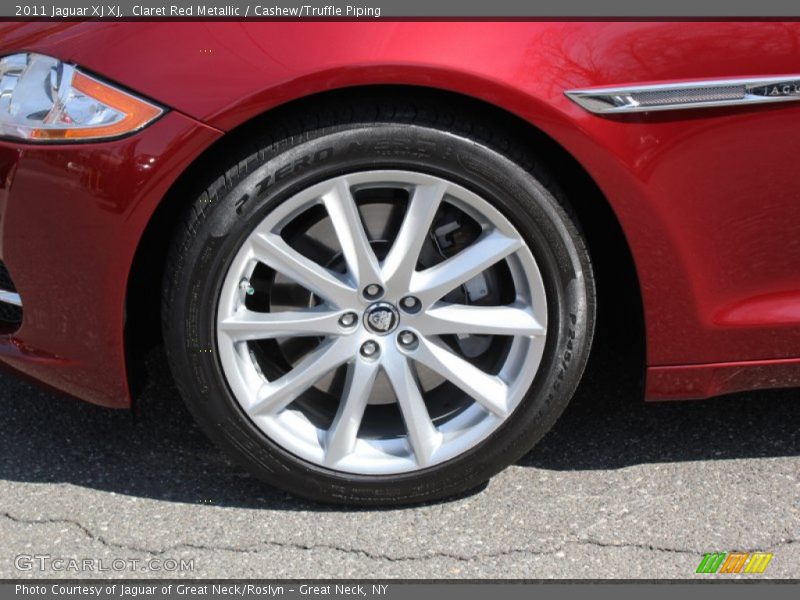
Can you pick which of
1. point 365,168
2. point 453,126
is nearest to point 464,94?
point 453,126

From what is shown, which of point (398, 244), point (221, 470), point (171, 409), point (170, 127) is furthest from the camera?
point (171, 409)

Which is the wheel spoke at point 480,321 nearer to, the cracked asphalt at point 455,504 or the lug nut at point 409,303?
the lug nut at point 409,303

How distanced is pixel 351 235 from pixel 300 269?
0.13 metres

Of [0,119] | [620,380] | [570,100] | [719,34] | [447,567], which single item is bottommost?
[447,567]

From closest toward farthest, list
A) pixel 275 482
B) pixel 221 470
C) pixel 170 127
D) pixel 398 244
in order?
pixel 170 127 < pixel 398 244 < pixel 275 482 < pixel 221 470

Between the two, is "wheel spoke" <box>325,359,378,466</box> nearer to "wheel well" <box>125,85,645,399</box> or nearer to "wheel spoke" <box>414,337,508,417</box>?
"wheel spoke" <box>414,337,508,417</box>

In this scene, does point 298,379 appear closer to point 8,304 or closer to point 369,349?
point 369,349

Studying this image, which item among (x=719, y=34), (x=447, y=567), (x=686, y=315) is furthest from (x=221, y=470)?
(x=719, y=34)

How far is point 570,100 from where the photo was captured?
2.31 meters

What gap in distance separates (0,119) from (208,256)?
1.69 feet

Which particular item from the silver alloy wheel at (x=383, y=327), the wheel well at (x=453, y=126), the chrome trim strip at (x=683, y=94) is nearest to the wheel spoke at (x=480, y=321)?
the silver alloy wheel at (x=383, y=327)

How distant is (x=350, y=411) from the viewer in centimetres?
260

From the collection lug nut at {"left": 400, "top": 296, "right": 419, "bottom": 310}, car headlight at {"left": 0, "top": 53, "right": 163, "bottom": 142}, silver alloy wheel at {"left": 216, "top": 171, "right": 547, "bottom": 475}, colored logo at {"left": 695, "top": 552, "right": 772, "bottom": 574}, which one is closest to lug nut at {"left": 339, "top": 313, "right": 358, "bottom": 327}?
silver alloy wheel at {"left": 216, "top": 171, "right": 547, "bottom": 475}

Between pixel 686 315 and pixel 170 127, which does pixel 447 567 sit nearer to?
pixel 686 315
